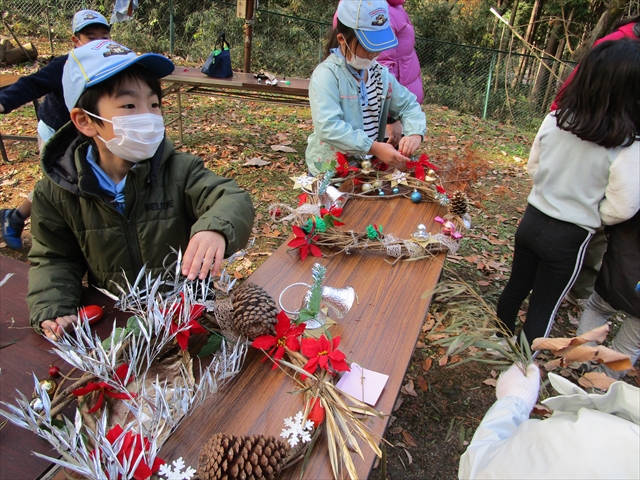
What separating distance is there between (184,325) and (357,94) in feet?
5.88

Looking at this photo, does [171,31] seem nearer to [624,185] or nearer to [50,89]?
[50,89]

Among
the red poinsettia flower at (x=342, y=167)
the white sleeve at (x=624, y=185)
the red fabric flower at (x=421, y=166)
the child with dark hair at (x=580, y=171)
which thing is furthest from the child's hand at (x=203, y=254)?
the white sleeve at (x=624, y=185)

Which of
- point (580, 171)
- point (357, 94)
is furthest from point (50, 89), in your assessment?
point (580, 171)

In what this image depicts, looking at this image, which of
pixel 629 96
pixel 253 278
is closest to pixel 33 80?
pixel 253 278

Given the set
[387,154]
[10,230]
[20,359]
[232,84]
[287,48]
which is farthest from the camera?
[287,48]

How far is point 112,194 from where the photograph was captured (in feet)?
5.40

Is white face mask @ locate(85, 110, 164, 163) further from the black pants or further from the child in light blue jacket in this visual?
the black pants

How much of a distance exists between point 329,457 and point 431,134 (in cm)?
741

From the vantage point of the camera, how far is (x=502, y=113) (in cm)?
945

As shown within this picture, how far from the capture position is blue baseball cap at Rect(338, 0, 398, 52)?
2107mm

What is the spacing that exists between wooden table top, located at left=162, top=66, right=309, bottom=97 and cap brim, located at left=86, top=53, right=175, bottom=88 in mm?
4385

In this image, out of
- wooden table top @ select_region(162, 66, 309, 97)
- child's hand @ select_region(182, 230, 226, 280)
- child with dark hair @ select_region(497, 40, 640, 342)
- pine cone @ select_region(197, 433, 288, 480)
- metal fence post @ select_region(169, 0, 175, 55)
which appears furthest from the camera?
metal fence post @ select_region(169, 0, 175, 55)

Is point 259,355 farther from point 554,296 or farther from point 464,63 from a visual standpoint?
point 464,63

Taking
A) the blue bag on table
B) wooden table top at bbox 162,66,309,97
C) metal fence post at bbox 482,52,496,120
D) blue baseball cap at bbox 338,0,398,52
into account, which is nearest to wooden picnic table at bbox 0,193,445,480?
blue baseball cap at bbox 338,0,398,52
